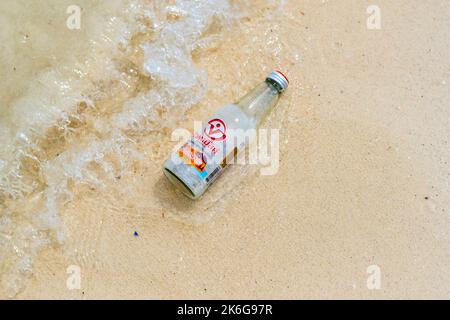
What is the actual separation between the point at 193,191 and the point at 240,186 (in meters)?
0.22

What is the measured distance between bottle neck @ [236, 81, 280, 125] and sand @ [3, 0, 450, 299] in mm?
62

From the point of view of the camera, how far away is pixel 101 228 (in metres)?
1.71

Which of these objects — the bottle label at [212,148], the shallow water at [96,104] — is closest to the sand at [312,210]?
the shallow water at [96,104]

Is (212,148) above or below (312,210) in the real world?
above

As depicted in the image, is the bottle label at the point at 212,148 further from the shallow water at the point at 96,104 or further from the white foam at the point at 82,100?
the white foam at the point at 82,100

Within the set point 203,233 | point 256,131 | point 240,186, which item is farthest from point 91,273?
point 256,131

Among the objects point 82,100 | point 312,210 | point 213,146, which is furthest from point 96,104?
point 312,210

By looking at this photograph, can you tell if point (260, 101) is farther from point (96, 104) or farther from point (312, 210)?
point (96, 104)

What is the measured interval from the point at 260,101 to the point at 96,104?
0.66 metres

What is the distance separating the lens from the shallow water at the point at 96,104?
1.74 metres

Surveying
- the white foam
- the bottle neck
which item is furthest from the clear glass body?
the white foam

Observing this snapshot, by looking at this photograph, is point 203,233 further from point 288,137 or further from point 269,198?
point 288,137

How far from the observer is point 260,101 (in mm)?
1784

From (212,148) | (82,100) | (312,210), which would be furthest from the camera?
(82,100)
